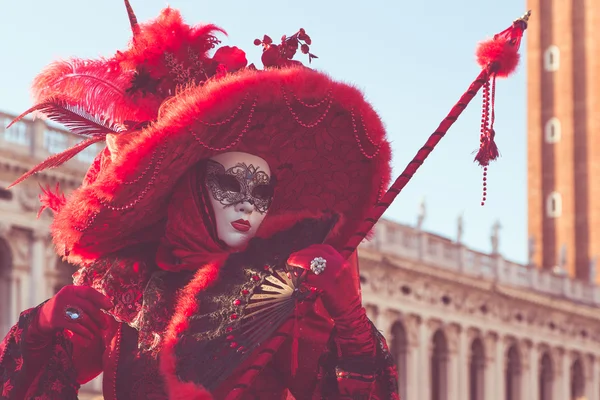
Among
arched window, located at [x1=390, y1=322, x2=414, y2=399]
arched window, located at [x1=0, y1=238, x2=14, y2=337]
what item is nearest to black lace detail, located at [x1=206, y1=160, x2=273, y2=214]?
arched window, located at [x1=0, y1=238, x2=14, y2=337]

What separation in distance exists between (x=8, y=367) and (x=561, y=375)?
29283mm

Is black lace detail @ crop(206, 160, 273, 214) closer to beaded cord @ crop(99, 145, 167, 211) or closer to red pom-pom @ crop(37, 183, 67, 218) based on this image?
beaded cord @ crop(99, 145, 167, 211)

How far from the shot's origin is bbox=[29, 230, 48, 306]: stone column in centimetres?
1902

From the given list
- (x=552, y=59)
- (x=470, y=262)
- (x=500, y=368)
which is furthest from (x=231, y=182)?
(x=552, y=59)

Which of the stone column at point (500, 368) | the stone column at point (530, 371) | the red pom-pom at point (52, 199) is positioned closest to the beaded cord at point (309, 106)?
the red pom-pom at point (52, 199)

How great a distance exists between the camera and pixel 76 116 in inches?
133

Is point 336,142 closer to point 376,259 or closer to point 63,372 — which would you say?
point 63,372

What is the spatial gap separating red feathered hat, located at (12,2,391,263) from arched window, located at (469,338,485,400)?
26.0 meters

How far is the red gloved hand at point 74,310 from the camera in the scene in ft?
9.97

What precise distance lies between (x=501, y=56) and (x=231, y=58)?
2.07 feet

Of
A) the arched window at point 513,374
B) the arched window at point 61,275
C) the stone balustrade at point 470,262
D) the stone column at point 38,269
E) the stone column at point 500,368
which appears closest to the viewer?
the stone column at point 38,269

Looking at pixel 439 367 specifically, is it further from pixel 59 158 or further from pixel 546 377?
pixel 59 158

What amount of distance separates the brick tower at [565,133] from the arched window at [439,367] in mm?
8609

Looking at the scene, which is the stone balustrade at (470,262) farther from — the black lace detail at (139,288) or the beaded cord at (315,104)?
the beaded cord at (315,104)
